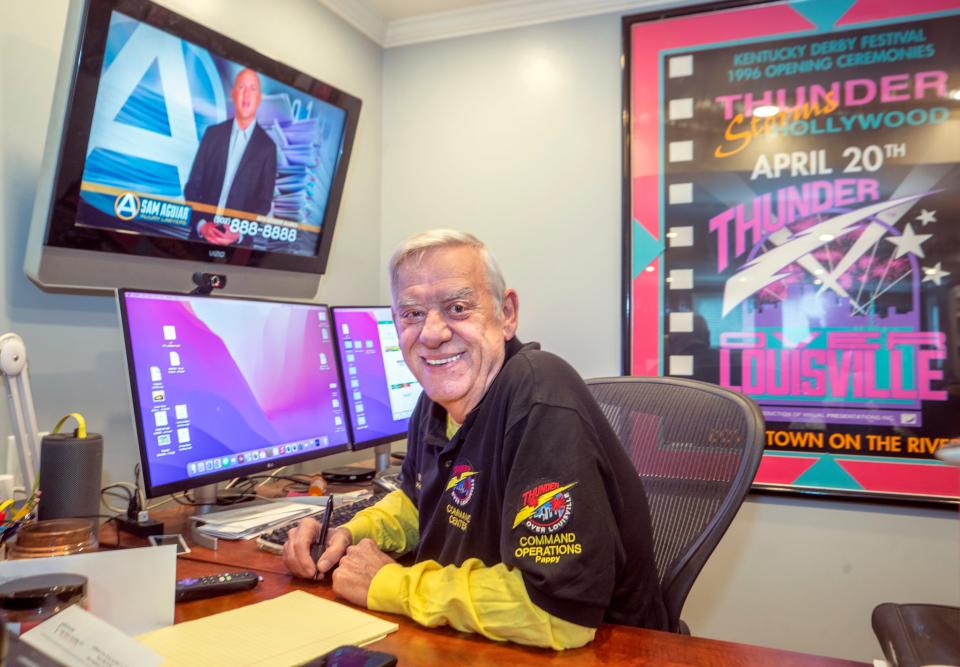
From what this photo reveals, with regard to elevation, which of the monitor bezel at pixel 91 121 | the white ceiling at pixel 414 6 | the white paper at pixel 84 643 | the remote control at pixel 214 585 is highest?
the white ceiling at pixel 414 6

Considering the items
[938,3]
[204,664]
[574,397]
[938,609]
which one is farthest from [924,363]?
[204,664]

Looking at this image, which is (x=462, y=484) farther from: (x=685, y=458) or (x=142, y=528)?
(x=142, y=528)

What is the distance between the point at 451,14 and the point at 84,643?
2675mm

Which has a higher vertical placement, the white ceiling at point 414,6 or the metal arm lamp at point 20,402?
the white ceiling at point 414,6

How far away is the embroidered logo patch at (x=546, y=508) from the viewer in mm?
948

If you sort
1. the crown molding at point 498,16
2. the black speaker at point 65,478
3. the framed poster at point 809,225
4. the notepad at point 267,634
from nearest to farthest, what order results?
the notepad at point 267,634
the black speaker at point 65,478
the framed poster at point 809,225
the crown molding at point 498,16

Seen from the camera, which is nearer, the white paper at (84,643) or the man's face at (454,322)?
the white paper at (84,643)

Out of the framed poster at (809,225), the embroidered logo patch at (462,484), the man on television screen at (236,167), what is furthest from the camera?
the framed poster at (809,225)

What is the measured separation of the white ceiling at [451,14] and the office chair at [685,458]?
1735 millimetres

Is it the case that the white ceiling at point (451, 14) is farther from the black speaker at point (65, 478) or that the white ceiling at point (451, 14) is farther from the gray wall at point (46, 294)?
the black speaker at point (65, 478)

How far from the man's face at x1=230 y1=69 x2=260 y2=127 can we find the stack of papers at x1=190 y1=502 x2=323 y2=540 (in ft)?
3.73

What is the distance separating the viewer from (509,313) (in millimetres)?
1312

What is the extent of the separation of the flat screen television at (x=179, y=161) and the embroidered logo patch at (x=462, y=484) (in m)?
1.09

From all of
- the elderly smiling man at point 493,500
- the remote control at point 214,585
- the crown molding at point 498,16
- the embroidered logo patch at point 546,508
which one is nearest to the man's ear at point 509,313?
the elderly smiling man at point 493,500
